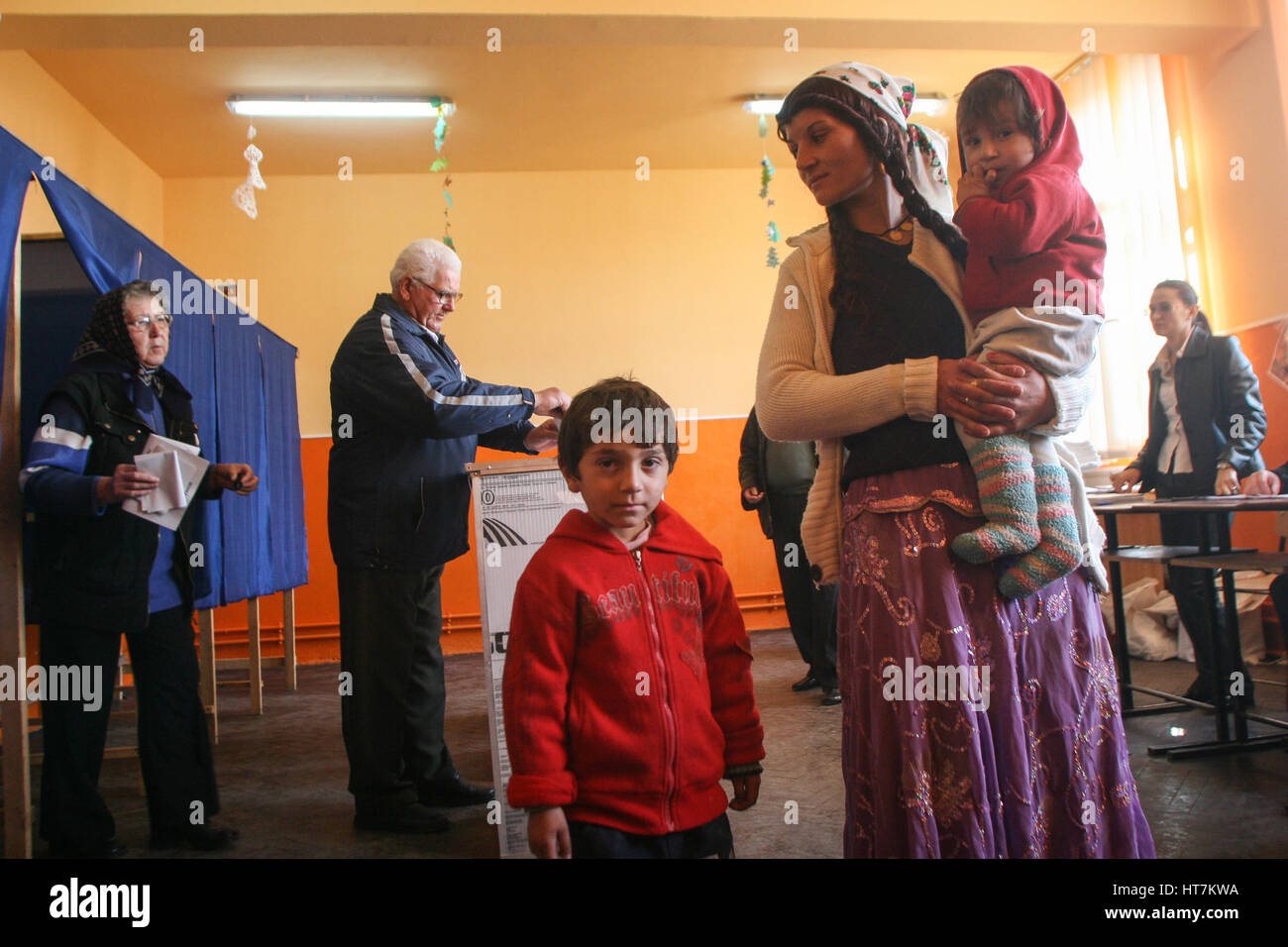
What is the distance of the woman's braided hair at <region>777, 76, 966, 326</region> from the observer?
3.78 ft

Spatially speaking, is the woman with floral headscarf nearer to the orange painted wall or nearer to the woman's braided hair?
the woman's braided hair

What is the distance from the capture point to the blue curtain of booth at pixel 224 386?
8.17ft

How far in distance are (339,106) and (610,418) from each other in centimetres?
515

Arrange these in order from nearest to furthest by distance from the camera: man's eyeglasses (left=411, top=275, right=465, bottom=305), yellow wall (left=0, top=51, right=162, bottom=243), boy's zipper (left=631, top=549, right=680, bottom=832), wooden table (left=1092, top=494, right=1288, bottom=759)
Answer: boy's zipper (left=631, top=549, right=680, bottom=832) < man's eyeglasses (left=411, top=275, right=465, bottom=305) < wooden table (left=1092, top=494, right=1288, bottom=759) < yellow wall (left=0, top=51, right=162, bottom=243)

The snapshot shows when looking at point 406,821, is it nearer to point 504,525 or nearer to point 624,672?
point 504,525

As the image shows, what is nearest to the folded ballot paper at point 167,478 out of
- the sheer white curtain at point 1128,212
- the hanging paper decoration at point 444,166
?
the hanging paper decoration at point 444,166

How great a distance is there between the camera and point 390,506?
2457 mm

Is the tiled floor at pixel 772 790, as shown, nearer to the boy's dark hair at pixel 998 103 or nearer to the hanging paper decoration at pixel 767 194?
the boy's dark hair at pixel 998 103

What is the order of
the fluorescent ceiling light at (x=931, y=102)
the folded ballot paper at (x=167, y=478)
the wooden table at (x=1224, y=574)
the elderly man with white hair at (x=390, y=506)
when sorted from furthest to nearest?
the fluorescent ceiling light at (x=931, y=102)
the wooden table at (x=1224, y=574)
the elderly man with white hair at (x=390, y=506)
the folded ballot paper at (x=167, y=478)

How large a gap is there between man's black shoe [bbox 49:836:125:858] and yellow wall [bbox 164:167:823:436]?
14.5 feet

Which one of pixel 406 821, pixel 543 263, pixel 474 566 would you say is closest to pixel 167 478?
pixel 406 821

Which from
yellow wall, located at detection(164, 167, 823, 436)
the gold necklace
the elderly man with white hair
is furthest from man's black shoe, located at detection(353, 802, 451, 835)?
yellow wall, located at detection(164, 167, 823, 436)

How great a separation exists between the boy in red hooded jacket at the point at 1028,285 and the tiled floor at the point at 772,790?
1383 millimetres

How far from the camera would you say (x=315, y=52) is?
4945 mm
